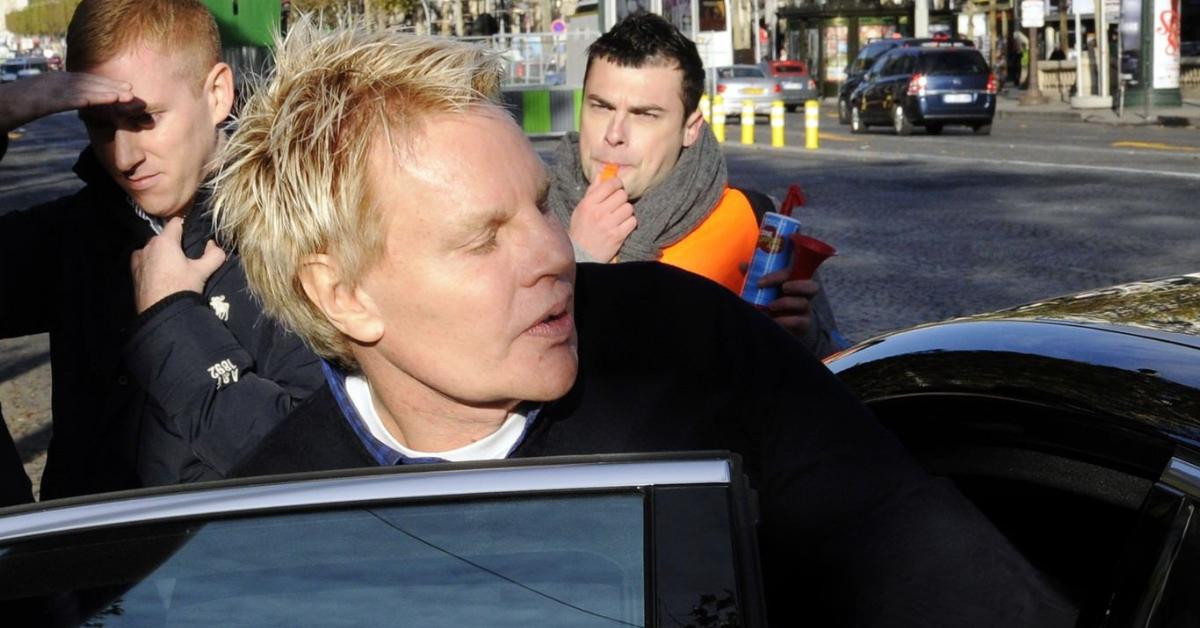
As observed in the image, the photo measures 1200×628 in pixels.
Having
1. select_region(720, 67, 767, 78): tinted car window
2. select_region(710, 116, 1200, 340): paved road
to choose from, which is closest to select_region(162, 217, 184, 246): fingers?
select_region(710, 116, 1200, 340): paved road

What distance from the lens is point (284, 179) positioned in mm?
1836

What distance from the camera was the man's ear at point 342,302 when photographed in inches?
73.2

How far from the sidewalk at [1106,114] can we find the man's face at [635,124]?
25.4 meters

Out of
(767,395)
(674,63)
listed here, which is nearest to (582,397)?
(767,395)

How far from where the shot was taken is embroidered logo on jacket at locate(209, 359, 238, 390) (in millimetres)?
2490

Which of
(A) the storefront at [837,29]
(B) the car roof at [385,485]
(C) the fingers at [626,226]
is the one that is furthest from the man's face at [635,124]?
(A) the storefront at [837,29]

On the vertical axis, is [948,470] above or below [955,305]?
above

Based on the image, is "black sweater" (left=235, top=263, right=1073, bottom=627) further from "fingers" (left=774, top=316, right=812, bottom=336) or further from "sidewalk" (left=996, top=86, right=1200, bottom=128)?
"sidewalk" (left=996, top=86, right=1200, bottom=128)

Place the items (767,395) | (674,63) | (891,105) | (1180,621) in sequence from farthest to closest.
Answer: (891,105) → (674,63) → (767,395) → (1180,621)

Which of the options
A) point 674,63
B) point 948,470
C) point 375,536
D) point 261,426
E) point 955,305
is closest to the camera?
point 375,536

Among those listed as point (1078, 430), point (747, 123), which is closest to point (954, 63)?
point (747, 123)

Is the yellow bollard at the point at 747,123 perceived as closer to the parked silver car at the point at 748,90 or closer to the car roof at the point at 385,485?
the parked silver car at the point at 748,90

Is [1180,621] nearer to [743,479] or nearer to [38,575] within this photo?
[743,479]

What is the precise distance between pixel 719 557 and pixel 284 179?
0.74 metres
